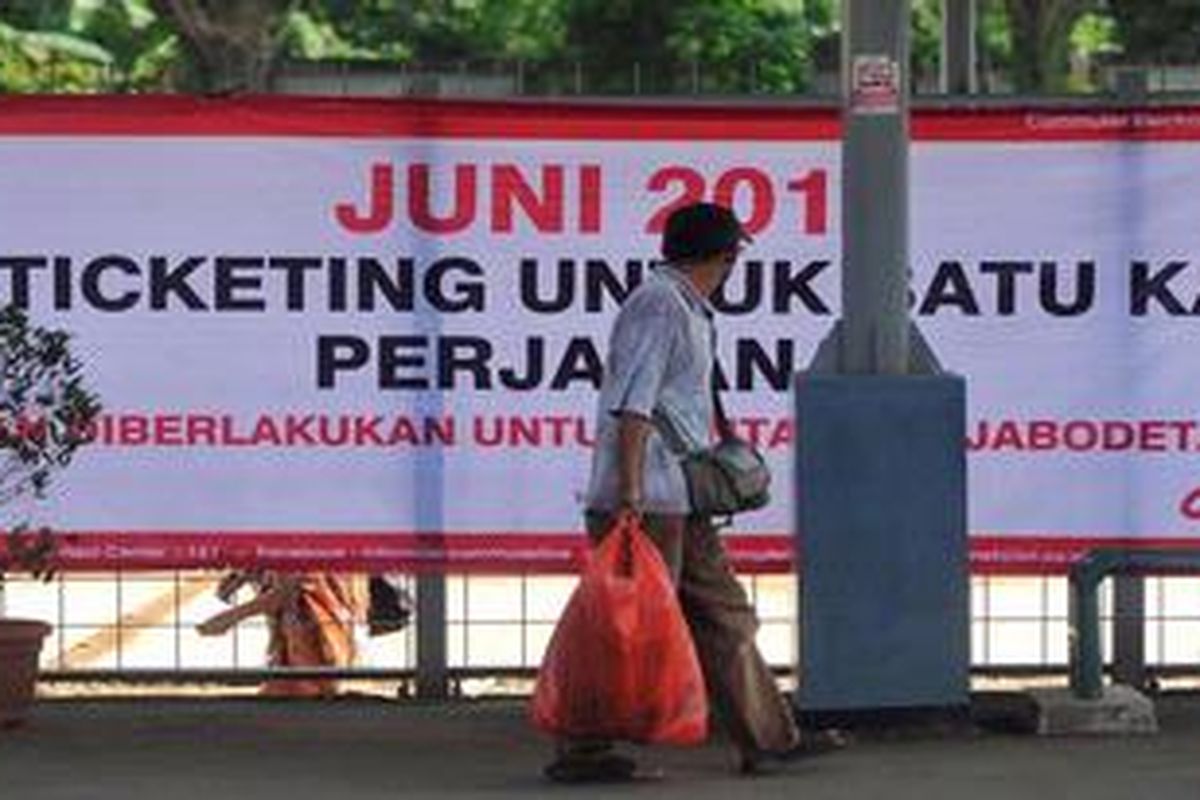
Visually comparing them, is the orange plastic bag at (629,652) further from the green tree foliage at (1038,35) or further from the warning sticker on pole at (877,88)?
the green tree foliage at (1038,35)

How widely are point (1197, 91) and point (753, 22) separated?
25523 millimetres

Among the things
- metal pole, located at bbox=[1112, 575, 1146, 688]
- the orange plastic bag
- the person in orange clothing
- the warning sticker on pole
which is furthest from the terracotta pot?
metal pole, located at bbox=[1112, 575, 1146, 688]

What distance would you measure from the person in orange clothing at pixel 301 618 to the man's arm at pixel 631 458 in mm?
2190

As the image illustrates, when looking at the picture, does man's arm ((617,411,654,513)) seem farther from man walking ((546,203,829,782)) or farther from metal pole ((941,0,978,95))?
metal pole ((941,0,978,95))

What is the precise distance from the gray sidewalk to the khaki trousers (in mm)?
154

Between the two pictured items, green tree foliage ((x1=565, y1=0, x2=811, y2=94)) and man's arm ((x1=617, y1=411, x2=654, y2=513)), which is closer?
man's arm ((x1=617, y1=411, x2=654, y2=513))

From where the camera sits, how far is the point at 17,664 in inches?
338

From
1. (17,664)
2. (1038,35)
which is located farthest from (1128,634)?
(1038,35)

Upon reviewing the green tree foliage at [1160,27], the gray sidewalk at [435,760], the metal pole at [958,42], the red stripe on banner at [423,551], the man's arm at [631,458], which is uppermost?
the green tree foliage at [1160,27]

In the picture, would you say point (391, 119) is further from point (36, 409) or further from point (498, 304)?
point (36, 409)

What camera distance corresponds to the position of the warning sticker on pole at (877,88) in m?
8.34

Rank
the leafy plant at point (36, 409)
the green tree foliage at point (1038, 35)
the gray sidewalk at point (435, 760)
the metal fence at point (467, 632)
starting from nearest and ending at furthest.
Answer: the gray sidewalk at point (435, 760), the leafy plant at point (36, 409), the metal fence at point (467, 632), the green tree foliage at point (1038, 35)

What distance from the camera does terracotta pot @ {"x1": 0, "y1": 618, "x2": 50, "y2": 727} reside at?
8.53 meters

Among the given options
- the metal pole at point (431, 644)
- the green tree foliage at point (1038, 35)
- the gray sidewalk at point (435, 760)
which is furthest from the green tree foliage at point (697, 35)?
the gray sidewalk at point (435, 760)
